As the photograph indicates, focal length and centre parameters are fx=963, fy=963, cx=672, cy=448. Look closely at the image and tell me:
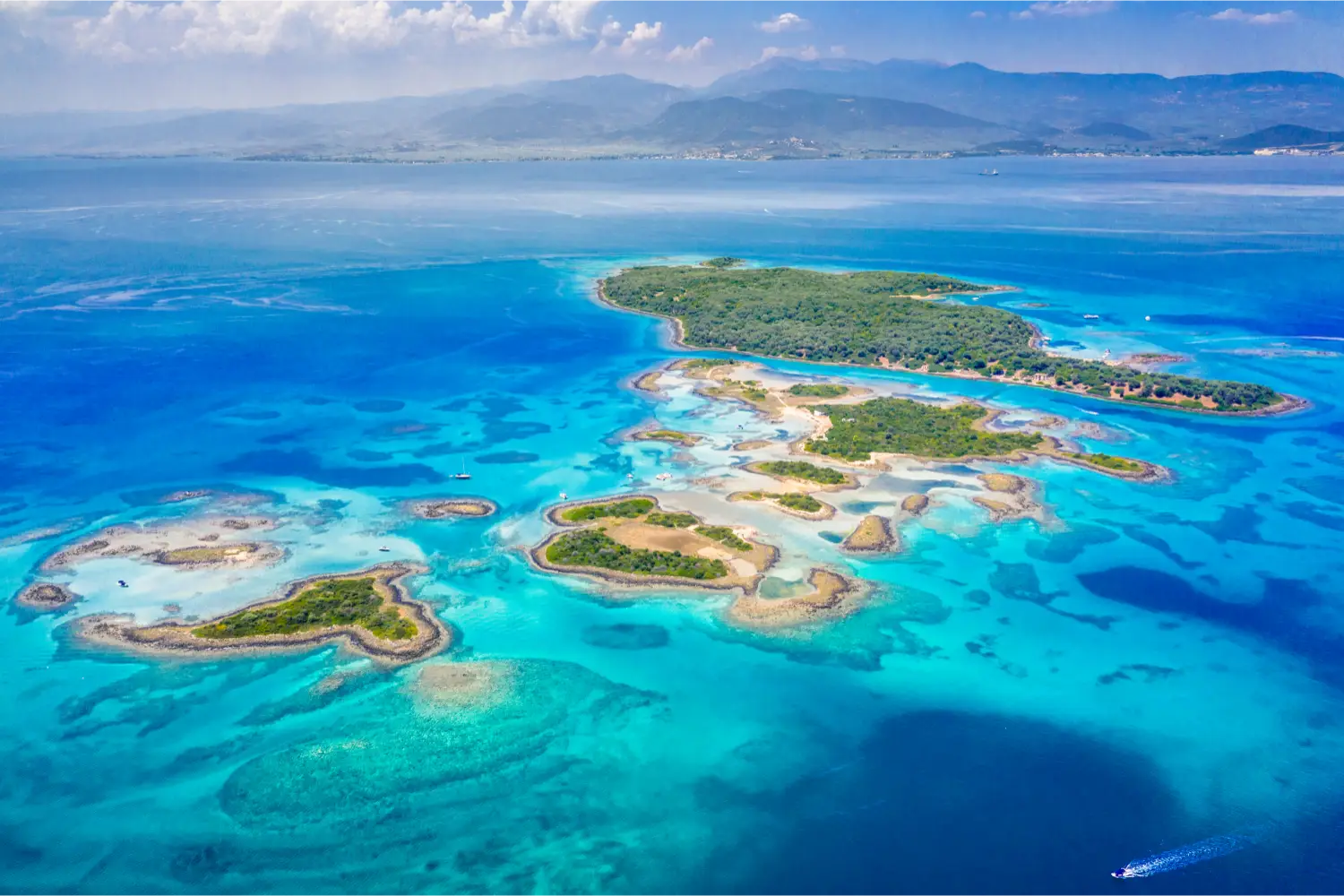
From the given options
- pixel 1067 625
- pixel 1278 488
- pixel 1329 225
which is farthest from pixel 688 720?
pixel 1329 225

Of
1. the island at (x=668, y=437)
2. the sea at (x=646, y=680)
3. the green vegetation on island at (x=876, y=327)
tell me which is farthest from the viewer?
the green vegetation on island at (x=876, y=327)

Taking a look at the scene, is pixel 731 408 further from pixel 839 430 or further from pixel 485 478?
pixel 485 478

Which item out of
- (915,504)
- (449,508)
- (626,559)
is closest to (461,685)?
(626,559)

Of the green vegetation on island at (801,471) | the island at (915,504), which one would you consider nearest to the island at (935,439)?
the green vegetation on island at (801,471)

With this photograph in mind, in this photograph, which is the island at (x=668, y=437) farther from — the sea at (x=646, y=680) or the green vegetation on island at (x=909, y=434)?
the green vegetation on island at (x=909, y=434)

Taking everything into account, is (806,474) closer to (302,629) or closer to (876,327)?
(302,629)

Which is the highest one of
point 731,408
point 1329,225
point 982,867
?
point 1329,225

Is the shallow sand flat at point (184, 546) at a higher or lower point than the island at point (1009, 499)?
lower
